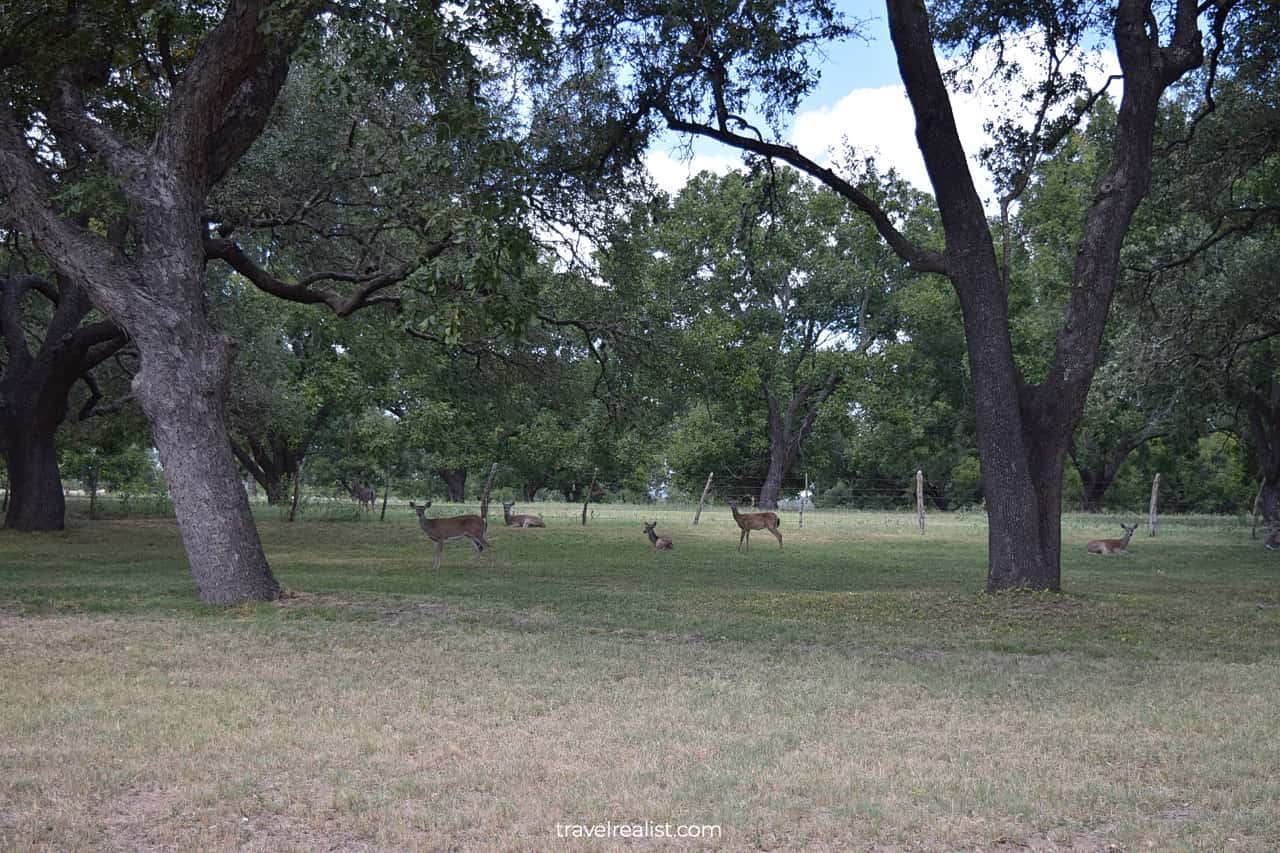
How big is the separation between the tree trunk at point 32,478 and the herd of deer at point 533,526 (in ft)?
24.7

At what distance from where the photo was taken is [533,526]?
3014cm

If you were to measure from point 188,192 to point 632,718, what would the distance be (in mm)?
8656

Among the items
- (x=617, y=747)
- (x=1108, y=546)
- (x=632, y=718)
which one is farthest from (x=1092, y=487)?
(x=617, y=747)

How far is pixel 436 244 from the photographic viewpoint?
13.9 metres

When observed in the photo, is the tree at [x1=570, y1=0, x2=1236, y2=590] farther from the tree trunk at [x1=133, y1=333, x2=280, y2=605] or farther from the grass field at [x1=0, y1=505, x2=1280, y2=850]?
the tree trunk at [x1=133, y1=333, x2=280, y2=605]

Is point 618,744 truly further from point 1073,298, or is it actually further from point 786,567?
point 786,567

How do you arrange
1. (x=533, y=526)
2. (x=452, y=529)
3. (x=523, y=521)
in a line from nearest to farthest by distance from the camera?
(x=452, y=529)
(x=533, y=526)
(x=523, y=521)

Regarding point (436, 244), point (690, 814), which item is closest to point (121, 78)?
point (436, 244)

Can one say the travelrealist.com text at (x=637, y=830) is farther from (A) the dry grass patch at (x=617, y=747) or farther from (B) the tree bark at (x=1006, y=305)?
(B) the tree bark at (x=1006, y=305)

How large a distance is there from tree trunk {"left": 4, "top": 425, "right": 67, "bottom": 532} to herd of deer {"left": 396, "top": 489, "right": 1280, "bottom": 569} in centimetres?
753

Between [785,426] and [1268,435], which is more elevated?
[785,426]

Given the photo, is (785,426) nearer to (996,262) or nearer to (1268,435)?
(1268,435)

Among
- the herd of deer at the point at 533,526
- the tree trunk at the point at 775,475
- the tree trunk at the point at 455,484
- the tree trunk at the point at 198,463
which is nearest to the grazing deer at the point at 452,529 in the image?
the herd of deer at the point at 533,526

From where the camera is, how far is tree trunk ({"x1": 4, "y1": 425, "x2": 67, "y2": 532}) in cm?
2231
